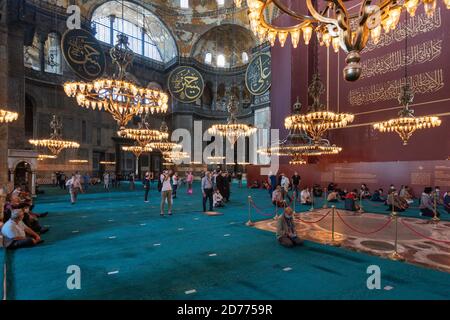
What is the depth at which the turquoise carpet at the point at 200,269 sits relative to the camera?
8.45 feet

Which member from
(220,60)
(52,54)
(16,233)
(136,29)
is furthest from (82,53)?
(220,60)

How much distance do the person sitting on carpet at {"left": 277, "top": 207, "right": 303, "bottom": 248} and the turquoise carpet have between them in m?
0.13

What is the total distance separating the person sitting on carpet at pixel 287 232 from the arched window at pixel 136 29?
Answer: 2183 centimetres

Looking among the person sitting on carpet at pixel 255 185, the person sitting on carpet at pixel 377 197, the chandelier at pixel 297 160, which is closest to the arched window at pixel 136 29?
the person sitting on carpet at pixel 255 185

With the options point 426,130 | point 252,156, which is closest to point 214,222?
point 426,130

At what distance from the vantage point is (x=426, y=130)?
10406 millimetres

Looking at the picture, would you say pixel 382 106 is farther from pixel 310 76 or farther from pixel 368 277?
pixel 368 277

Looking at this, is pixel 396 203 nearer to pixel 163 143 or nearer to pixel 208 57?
pixel 163 143

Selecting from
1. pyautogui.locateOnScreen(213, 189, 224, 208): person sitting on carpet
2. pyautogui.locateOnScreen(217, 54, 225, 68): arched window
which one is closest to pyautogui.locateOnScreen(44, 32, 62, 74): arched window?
pyautogui.locateOnScreen(217, 54, 225, 68): arched window

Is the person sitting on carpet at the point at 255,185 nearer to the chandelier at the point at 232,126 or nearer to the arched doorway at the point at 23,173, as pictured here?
the chandelier at the point at 232,126

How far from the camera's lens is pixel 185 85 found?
52.1 ft

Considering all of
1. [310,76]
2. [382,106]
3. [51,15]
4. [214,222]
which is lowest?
[214,222]

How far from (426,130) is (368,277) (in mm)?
10319

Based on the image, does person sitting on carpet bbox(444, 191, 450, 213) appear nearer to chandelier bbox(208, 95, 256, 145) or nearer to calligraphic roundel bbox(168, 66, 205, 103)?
chandelier bbox(208, 95, 256, 145)
